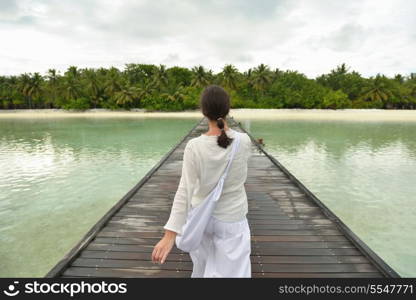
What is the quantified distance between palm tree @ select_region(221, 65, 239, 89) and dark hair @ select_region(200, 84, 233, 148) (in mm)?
56954

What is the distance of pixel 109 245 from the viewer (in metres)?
3.74

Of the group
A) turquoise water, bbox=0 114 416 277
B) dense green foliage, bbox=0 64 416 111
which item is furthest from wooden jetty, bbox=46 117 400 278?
dense green foliage, bbox=0 64 416 111

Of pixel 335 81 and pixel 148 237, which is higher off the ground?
pixel 335 81

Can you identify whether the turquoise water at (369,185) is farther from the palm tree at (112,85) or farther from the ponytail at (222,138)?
the palm tree at (112,85)

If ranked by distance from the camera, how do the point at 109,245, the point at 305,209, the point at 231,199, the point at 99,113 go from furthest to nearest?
the point at 99,113 < the point at 305,209 < the point at 109,245 < the point at 231,199

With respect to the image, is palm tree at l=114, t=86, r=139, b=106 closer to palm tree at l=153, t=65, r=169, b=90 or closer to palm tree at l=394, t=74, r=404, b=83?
palm tree at l=153, t=65, r=169, b=90

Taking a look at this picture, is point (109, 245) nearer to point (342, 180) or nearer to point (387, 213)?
point (387, 213)

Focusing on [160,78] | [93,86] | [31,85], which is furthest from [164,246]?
[31,85]

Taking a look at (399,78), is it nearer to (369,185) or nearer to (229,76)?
(229,76)

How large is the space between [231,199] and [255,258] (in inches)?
78.9

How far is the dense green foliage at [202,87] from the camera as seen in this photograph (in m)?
54.9

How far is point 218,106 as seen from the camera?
1663 mm

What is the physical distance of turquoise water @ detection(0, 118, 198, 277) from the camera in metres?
5.64

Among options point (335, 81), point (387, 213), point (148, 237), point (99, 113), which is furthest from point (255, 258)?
point (335, 81)
